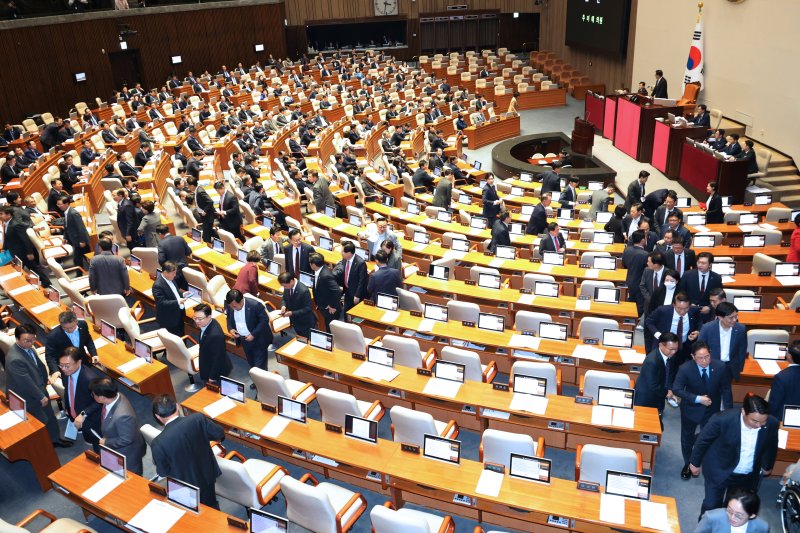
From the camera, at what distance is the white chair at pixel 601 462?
5.33 metres

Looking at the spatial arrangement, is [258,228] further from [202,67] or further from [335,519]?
[202,67]

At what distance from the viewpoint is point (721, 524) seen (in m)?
4.43

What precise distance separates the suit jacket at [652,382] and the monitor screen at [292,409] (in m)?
3.45

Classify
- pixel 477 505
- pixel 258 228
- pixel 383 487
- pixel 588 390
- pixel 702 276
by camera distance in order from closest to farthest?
pixel 477 505
pixel 383 487
pixel 588 390
pixel 702 276
pixel 258 228

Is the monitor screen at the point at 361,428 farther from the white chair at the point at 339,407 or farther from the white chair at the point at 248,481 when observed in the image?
the white chair at the point at 248,481

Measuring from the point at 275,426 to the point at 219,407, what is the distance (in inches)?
29.5

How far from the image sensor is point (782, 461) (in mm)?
6176

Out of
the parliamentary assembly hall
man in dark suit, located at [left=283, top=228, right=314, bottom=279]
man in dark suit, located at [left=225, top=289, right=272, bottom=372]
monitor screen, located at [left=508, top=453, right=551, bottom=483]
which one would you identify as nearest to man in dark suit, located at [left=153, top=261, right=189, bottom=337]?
the parliamentary assembly hall

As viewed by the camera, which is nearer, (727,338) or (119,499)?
(119,499)

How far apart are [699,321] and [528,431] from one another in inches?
102

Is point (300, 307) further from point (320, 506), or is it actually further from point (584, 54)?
point (584, 54)

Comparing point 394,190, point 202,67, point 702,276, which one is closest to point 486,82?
point 202,67

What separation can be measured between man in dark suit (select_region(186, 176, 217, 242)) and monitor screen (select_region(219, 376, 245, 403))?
6085mm

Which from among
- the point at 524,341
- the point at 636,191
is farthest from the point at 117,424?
the point at 636,191
